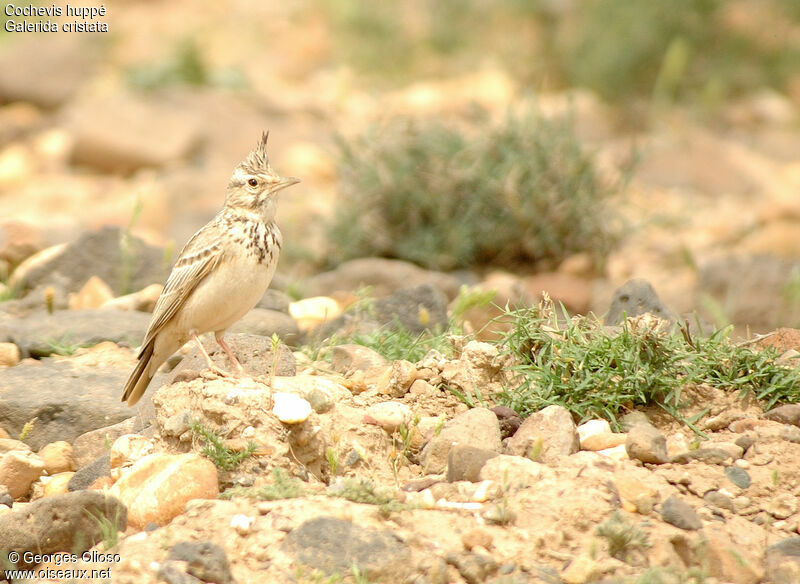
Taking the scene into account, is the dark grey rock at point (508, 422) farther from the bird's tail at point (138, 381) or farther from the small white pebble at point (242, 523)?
the bird's tail at point (138, 381)

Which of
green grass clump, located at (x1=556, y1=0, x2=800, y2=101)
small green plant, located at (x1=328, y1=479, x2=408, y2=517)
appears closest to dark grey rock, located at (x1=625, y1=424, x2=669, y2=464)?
small green plant, located at (x1=328, y1=479, x2=408, y2=517)

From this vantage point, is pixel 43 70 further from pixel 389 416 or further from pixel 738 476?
pixel 738 476

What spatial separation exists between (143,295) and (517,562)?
12.0 feet

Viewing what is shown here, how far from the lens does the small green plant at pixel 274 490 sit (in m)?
3.75

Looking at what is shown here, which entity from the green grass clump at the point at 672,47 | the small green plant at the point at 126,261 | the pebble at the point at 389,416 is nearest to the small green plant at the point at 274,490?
the pebble at the point at 389,416

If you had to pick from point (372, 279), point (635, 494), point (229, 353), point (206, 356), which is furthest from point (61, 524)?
point (372, 279)

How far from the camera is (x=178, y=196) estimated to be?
1030 centimetres

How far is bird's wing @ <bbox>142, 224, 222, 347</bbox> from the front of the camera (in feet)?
16.0

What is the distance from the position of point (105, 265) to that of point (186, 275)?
217 centimetres

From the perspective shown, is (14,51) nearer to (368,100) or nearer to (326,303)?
(368,100)

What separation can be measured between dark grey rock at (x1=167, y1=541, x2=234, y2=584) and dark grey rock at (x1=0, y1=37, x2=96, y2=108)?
10437 millimetres

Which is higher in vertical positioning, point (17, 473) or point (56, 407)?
point (56, 407)

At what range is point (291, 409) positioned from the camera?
161 inches

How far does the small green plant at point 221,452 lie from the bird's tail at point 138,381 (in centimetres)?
94
